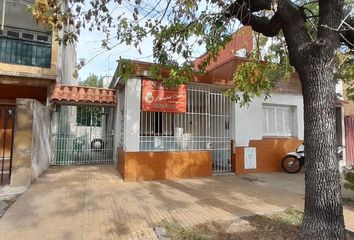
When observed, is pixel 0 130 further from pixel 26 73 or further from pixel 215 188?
pixel 215 188

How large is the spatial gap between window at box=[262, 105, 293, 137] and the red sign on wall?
3837 mm

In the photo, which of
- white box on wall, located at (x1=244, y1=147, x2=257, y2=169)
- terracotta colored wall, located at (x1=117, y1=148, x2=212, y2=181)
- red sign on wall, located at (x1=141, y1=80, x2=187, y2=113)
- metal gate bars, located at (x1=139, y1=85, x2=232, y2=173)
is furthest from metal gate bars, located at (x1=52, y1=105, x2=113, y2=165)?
white box on wall, located at (x1=244, y1=147, x2=257, y2=169)

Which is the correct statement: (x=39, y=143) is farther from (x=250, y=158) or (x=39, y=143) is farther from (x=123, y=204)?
(x=250, y=158)

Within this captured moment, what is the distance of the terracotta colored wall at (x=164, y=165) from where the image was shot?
812cm

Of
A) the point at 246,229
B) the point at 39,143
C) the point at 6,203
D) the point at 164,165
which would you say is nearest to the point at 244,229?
the point at 246,229

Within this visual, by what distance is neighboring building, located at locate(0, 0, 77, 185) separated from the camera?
6.93 m

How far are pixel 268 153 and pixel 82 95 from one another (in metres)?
7.55

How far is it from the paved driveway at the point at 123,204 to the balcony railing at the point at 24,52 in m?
4.66

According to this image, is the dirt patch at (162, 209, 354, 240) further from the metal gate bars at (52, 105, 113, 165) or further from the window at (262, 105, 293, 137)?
the metal gate bars at (52, 105, 113, 165)

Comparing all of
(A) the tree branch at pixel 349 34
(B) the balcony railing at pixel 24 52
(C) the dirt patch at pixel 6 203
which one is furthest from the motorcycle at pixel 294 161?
(B) the balcony railing at pixel 24 52

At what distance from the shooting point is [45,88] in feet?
36.9

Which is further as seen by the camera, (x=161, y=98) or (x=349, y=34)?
(x=161, y=98)

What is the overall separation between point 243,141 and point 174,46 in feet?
18.3

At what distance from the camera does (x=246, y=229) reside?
4.36 metres
